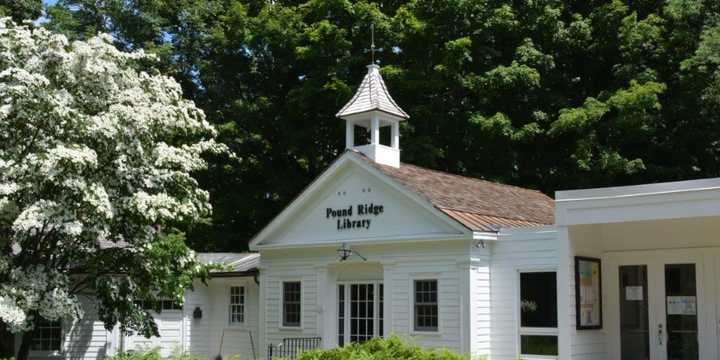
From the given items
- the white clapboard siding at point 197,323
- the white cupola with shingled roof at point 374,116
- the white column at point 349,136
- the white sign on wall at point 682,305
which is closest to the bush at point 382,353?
the white sign on wall at point 682,305

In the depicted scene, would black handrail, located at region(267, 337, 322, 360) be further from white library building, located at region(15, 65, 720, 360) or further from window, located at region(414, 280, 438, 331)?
window, located at region(414, 280, 438, 331)

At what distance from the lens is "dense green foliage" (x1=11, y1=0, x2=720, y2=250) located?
3042 centimetres

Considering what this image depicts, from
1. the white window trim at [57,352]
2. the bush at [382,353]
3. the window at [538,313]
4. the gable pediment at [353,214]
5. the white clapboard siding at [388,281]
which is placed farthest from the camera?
the white window trim at [57,352]

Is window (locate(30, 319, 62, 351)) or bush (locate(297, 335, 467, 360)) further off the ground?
bush (locate(297, 335, 467, 360))

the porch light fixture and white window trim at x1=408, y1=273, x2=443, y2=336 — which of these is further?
the porch light fixture

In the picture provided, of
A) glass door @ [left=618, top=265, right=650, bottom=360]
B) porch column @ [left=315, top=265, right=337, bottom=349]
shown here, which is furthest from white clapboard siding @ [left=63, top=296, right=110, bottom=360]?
glass door @ [left=618, top=265, right=650, bottom=360]

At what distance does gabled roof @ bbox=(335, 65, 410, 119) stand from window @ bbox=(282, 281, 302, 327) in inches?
185

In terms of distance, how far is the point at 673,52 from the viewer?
31156 millimetres

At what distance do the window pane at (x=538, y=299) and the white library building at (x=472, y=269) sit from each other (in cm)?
3

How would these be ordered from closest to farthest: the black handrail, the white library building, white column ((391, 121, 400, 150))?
the white library building
the black handrail
white column ((391, 121, 400, 150))

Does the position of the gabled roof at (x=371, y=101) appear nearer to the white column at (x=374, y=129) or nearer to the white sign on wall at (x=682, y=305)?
the white column at (x=374, y=129)

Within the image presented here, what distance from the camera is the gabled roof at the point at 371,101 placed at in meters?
23.9

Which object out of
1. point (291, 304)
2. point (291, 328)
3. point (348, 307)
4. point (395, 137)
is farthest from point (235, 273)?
point (395, 137)

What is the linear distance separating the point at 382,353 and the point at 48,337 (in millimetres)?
16635
